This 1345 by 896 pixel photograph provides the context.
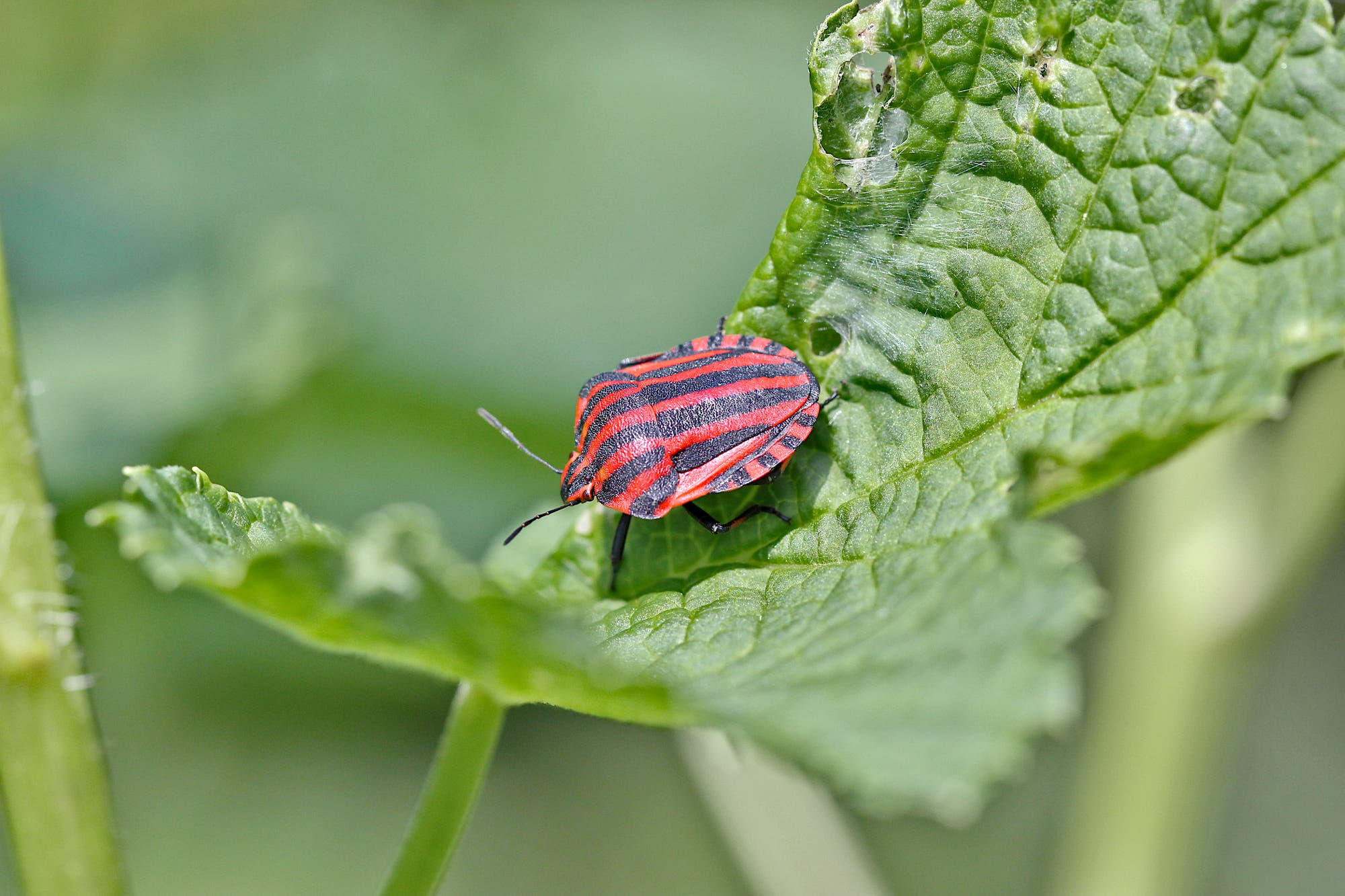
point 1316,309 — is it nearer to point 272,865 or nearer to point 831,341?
point 831,341

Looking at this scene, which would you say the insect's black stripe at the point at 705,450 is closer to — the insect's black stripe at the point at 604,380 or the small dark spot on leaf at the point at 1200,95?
the insect's black stripe at the point at 604,380

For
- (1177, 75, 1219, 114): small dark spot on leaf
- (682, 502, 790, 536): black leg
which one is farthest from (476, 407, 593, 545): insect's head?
(1177, 75, 1219, 114): small dark spot on leaf

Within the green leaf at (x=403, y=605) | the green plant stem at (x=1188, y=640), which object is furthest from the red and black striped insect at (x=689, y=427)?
the green plant stem at (x=1188, y=640)

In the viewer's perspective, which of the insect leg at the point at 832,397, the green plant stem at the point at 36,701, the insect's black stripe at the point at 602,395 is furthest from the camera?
the insect's black stripe at the point at 602,395

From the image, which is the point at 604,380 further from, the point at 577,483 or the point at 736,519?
the point at 736,519

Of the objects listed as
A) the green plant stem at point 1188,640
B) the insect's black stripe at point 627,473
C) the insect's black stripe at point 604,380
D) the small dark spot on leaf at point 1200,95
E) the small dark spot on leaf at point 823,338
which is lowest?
the green plant stem at point 1188,640

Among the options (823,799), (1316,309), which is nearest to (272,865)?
(823,799)

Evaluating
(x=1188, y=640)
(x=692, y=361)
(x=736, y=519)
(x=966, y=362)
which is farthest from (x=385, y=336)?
(x=966, y=362)
